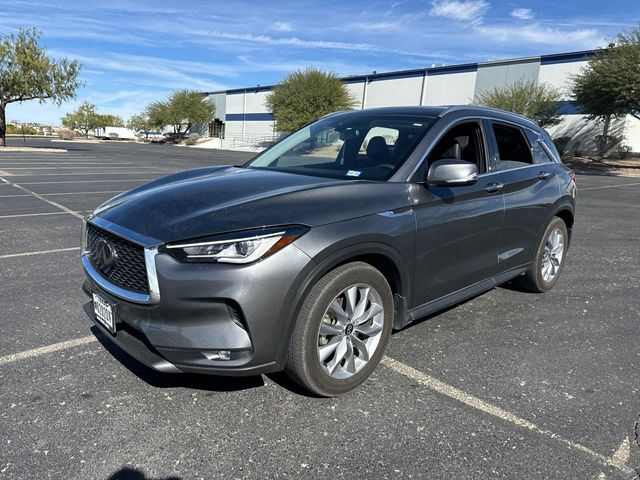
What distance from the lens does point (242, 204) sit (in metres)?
2.70

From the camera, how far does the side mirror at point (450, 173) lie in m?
3.10

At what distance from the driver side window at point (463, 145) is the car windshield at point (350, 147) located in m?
0.20

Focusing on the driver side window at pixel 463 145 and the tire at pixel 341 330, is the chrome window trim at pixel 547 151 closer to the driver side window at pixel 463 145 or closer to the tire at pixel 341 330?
the driver side window at pixel 463 145

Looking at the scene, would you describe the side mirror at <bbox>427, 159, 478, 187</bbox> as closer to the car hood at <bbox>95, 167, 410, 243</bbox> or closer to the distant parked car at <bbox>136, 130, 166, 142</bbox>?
the car hood at <bbox>95, 167, 410, 243</bbox>

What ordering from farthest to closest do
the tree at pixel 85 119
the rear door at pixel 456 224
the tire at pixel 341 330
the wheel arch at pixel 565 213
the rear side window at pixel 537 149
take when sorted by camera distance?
the tree at pixel 85 119 → the wheel arch at pixel 565 213 → the rear side window at pixel 537 149 → the rear door at pixel 456 224 → the tire at pixel 341 330

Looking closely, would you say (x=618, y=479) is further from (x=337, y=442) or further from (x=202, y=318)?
(x=202, y=318)

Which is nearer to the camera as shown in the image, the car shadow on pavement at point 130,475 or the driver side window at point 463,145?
the car shadow on pavement at point 130,475

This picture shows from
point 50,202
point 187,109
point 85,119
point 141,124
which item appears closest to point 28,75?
point 50,202

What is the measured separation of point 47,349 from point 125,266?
4.25 feet

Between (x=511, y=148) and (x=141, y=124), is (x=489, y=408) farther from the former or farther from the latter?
(x=141, y=124)

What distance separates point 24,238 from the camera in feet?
21.7

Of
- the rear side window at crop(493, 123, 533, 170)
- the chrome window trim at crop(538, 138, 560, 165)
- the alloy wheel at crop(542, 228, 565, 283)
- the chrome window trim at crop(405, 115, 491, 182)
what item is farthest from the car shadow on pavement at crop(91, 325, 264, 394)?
the chrome window trim at crop(538, 138, 560, 165)

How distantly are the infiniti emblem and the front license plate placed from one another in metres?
0.22

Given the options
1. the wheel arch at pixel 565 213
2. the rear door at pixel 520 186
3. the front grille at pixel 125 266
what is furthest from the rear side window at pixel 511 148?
the front grille at pixel 125 266
